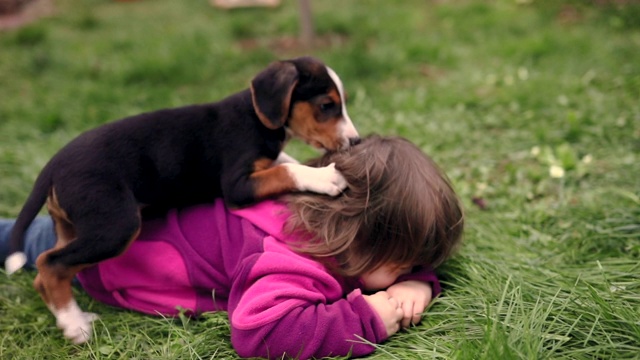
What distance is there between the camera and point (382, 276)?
2.20m

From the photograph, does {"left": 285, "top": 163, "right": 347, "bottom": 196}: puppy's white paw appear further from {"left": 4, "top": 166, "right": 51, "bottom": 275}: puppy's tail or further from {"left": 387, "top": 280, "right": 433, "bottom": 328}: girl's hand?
{"left": 4, "top": 166, "right": 51, "bottom": 275}: puppy's tail

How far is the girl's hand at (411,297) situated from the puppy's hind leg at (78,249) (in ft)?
3.23

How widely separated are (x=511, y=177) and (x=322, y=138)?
4.52 ft

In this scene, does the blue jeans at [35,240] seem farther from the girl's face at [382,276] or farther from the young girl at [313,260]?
the girl's face at [382,276]

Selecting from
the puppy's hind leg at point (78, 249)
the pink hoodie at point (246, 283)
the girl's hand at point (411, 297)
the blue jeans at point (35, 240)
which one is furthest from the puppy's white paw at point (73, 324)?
the girl's hand at point (411, 297)

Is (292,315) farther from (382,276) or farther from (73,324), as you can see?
(73,324)

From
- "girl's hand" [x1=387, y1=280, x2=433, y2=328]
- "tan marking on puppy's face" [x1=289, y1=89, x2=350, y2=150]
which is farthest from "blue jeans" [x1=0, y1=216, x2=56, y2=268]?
"girl's hand" [x1=387, y1=280, x2=433, y2=328]

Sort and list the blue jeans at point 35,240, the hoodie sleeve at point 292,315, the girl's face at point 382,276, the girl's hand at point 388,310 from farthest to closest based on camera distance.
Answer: the blue jeans at point 35,240 < the girl's face at point 382,276 < the girl's hand at point 388,310 < the hoodie sleeve at point 292,315

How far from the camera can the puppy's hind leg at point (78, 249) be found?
2.10 meters

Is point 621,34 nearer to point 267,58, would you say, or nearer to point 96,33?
point 267,58

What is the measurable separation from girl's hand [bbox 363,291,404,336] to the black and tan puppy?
1.36 ft

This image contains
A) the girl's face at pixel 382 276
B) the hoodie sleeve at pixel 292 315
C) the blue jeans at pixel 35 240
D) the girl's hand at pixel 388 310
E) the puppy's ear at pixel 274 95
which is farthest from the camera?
the blue jeans at pixel 35 240

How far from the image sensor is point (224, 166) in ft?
7.75

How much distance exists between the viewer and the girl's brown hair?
210 centimetres
